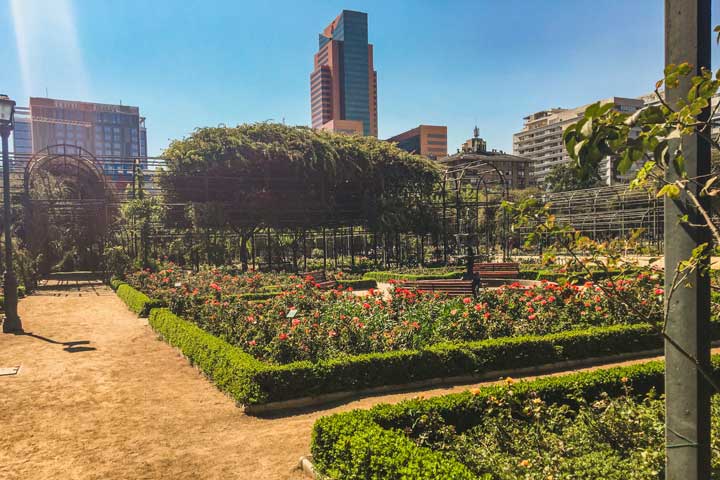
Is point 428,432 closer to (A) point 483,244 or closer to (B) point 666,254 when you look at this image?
(B) point 666,254

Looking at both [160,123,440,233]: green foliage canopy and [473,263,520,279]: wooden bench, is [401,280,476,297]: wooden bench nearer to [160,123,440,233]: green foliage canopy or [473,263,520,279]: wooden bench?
[473,263,520,279]: wooden bench

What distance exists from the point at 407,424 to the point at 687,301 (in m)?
3.35

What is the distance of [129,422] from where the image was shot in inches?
233

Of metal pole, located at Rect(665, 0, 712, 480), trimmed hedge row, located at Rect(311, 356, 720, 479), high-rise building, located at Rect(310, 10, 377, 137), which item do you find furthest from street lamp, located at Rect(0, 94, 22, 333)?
high-rise building, located at Rect(310, 10, 377, 137)

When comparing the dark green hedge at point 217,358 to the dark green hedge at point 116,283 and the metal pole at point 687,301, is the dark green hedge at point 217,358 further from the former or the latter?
the dark green hedge at point 116,283

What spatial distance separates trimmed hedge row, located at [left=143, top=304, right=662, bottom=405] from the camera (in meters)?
6.45

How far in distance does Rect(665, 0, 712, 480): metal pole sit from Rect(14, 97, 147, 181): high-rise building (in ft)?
504

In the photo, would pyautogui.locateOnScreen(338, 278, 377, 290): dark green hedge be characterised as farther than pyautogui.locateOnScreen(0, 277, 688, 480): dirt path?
Yes

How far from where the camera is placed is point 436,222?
28.2 meters

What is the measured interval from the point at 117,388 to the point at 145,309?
6399 mm

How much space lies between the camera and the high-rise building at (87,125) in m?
138

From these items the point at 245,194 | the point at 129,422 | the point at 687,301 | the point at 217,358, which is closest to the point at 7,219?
the point at 217,358

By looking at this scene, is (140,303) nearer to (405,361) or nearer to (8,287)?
(8,287)

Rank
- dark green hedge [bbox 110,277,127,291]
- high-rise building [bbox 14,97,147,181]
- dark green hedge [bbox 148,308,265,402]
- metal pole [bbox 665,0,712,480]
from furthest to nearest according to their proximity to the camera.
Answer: high-rise building [bbox 14,97,147,181]
dark green hedge [bbox 110,277,127,291]
dark green hedge [bbox 148,308,265,402]
metal pole [bbox 665,0,712,480]
